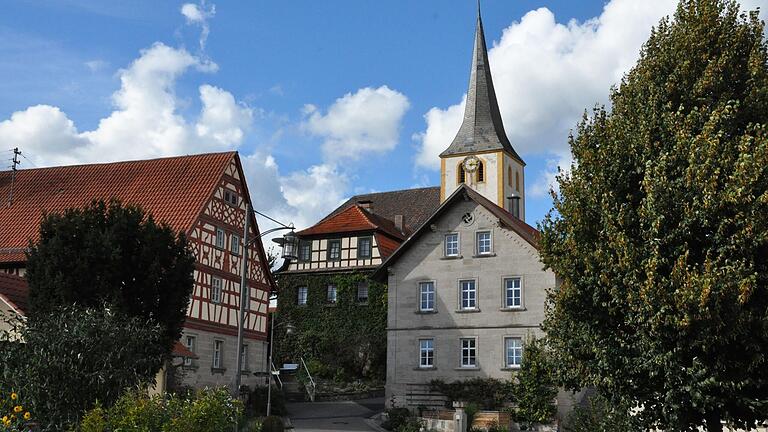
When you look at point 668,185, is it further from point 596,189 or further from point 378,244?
point 378,244

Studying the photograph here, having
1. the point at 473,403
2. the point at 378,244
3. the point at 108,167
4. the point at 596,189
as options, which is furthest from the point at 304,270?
the point at 596,189

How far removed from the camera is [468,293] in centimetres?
3647

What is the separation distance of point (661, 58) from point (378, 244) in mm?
30278

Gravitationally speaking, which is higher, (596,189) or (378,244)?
(378,244)

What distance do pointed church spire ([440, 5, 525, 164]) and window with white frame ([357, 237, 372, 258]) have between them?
2636 cm

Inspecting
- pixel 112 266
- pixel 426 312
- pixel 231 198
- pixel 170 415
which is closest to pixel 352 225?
pixel 231 198

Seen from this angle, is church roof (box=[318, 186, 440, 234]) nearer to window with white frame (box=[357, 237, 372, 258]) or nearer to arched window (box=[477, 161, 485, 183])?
arched window (box=[477, 161, 485, 183])

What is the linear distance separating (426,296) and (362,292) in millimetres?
10889

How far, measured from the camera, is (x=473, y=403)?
3328 cm

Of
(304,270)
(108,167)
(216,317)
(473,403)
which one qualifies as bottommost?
(473,403)

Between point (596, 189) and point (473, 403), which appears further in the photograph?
point (473, 403)

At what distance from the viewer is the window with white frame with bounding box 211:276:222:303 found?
120 feet

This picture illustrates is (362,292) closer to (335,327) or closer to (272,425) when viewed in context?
(335,327)

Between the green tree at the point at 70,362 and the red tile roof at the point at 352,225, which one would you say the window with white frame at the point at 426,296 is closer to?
the red tile roof at the point at 352,225
